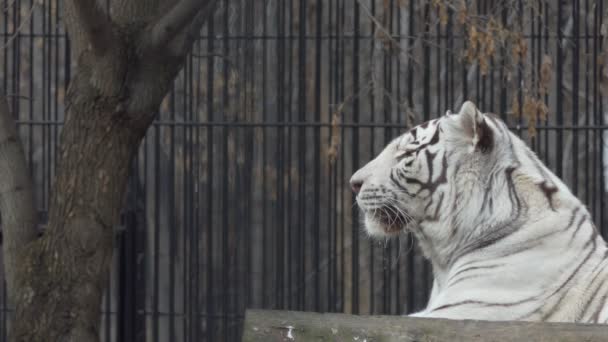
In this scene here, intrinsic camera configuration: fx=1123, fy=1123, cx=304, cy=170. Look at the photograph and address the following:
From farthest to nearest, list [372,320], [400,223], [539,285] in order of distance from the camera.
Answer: [400,223] → [539,285] → [372,320]

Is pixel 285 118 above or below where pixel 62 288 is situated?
above

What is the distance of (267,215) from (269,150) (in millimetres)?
446

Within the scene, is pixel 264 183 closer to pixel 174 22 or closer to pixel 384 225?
pixel 174 22

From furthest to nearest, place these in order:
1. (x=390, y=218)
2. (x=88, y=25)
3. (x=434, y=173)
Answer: (x=88, y=25) → (x=390, y=218) → (x=434, y=173)

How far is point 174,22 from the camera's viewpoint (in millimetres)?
4965

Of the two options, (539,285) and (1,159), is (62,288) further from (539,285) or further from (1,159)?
(539,285)

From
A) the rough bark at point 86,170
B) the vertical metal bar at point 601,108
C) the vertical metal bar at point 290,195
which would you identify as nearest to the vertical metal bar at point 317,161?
the vertical metal bar at point 290,195

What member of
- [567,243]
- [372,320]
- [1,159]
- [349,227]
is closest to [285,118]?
[349,227]

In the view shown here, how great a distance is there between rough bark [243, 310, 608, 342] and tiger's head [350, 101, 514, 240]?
49.5 inches

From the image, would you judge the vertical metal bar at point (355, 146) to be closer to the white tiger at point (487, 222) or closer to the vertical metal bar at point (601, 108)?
the vertical metal bar at point (601, 108)

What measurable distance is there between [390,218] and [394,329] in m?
1.43

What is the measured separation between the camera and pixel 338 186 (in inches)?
304

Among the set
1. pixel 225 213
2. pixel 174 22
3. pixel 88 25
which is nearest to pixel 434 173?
pixel 174 22

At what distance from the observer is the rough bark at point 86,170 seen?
5148 millimetres
